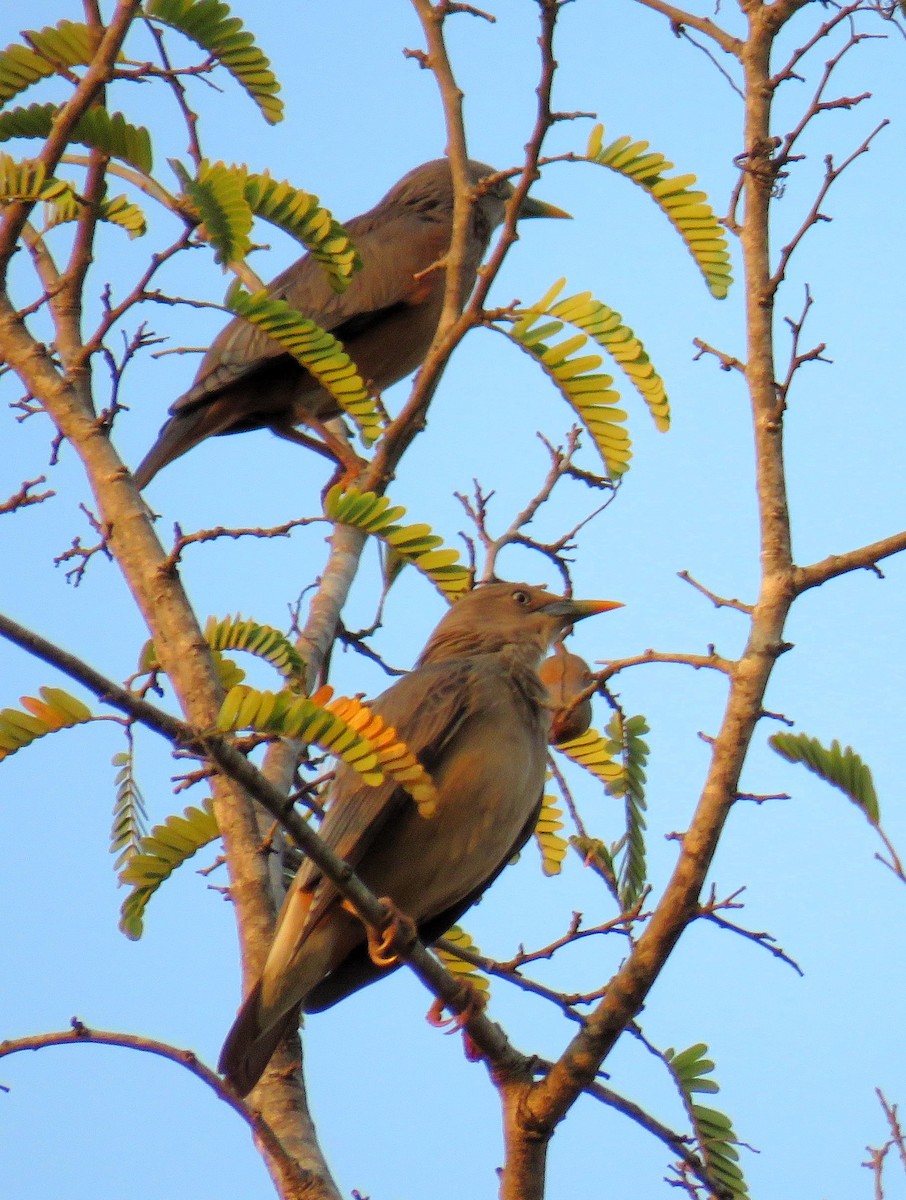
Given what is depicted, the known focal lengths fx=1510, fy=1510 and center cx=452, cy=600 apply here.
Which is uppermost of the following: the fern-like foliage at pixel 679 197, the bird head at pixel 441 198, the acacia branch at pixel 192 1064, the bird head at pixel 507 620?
the bird head at pixel 441 198

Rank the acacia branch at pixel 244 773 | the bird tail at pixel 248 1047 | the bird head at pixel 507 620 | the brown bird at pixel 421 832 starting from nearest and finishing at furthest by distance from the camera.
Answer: the acacia branch at pixel 244 773 < the bird tail at pixel 248 1047 < the brown bird at pixel 421 832 < the bird head at pixel 507 620

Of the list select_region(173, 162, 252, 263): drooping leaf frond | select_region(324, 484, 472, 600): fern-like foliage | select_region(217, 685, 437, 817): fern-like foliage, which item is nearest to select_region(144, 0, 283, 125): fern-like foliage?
select_region(173, 162, 252, 263): drooping leaf frond

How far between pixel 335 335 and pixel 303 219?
2858 millimetres

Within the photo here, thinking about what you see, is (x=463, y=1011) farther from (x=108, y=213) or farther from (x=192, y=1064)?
(x=108, y=213)

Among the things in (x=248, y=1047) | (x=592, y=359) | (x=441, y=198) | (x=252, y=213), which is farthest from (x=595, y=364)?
(x=441, y=198)

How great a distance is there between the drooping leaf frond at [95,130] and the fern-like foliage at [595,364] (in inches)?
48.5

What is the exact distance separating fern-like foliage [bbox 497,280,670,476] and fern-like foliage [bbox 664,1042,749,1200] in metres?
1.80

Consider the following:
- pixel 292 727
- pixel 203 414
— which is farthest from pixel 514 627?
pixel 292 727

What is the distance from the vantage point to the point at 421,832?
4832mm

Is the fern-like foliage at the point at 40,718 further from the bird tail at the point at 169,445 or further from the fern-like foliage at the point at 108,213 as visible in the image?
the bird tail at the point at 169,445

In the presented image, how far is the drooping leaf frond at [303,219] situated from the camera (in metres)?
4.48

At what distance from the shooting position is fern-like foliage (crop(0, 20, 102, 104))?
439 centimetres

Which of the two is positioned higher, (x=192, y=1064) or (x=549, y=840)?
(x=549, y=840)

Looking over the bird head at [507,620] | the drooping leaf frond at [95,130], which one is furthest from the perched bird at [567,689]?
the drooping leaf frond at [95,130]
